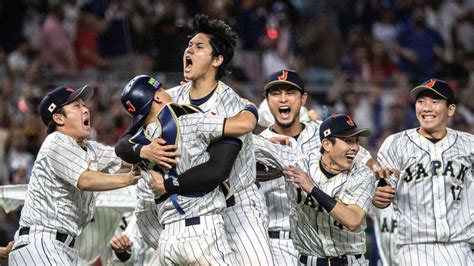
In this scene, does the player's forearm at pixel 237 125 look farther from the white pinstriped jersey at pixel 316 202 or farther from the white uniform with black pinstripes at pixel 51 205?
the white uniform with black pinstripes at pixel 51 205

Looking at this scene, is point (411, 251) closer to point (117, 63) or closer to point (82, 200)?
point (82, 200)

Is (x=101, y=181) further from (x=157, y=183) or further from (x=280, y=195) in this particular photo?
(x=280, y=195)

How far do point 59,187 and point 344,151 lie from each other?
2.17 meters

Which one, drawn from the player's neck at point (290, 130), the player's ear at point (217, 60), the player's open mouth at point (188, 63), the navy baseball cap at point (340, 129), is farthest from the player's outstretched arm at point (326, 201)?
the player's neck at point (290, 130)

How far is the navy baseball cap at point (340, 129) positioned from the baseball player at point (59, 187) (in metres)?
1.70

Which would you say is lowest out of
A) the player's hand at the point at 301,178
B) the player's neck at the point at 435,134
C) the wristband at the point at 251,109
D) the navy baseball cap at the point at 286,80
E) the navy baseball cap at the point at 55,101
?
the player's hand at the point at 301,178

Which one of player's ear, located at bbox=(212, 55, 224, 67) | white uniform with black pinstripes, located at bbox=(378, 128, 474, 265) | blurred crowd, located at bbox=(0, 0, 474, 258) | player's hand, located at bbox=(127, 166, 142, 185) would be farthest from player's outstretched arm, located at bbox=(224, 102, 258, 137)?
blurred crowd, located at bbox=(0, 0, 474, 258)

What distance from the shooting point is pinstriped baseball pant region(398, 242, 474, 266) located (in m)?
9.07

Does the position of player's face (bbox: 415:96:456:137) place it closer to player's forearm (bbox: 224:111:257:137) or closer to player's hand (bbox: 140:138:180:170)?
player's forearm (bbox: 224:111:257:137)

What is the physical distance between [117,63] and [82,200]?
23.5 ft

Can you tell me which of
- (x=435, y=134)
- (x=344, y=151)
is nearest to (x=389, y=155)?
(x=435, y=134)

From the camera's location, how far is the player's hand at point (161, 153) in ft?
23.8

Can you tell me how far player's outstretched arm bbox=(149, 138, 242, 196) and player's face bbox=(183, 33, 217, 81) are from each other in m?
0.71

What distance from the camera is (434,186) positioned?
9.10m
